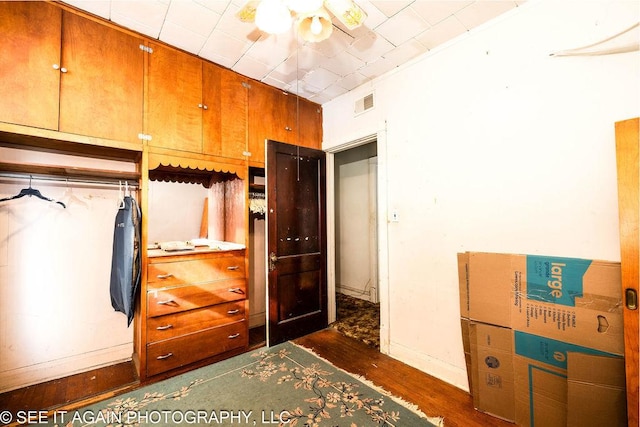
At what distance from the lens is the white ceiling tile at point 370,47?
2.21 meters

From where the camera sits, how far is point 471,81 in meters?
2.12

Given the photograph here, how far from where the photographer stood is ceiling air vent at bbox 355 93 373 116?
2889mm

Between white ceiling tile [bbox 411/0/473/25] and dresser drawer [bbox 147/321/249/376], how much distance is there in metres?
3.01

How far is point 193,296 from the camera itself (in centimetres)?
236

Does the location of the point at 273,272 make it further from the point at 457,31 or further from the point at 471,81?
the point at 457,31

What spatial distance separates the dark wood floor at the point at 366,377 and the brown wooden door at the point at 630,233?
0.80 meters

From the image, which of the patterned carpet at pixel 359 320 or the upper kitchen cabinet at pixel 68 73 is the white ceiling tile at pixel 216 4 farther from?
the patterned carpet at pixel 359 320

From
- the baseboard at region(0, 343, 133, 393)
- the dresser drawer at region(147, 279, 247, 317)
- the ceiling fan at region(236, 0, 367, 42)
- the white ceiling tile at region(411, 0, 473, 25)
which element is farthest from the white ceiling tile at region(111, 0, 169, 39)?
the baseboard at region(0, 343, 133, 393)

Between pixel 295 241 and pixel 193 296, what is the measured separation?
112 centimetres

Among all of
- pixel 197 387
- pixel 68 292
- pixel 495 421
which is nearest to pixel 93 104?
Result: pixel 68 292

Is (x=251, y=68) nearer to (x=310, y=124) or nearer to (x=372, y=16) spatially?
(x=310, y=124)

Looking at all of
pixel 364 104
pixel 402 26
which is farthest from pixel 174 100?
pixel 402 26

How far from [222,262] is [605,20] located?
10.5 ft

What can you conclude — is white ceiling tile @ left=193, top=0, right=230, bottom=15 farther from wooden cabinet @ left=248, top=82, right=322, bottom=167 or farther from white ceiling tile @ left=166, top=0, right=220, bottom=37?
wooden cabinet @ left=248, top=82, right=322, bottom=167
